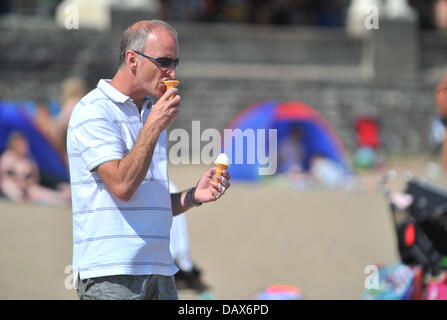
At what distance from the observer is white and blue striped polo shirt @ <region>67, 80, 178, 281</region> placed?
7.74 ft

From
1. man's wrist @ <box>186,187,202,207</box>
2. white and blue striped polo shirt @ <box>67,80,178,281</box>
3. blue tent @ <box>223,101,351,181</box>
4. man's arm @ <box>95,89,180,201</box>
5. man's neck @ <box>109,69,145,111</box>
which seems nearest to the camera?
man's arm @ <box>95,89,180,201</box>

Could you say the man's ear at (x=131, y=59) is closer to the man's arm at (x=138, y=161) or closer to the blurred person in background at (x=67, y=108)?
the man's arm at (x=138, y=161)

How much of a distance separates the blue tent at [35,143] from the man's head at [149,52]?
6.17 meters

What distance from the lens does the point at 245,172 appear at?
11.0 meters

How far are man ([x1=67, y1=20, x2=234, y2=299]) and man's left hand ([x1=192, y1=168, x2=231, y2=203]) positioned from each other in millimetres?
140

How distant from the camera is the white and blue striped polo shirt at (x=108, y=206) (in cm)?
236

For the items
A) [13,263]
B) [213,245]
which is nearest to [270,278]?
[213,245]

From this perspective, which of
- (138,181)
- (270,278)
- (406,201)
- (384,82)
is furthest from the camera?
(384,82)

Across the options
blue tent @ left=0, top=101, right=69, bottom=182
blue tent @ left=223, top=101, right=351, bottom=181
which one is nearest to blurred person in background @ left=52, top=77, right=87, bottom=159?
blue tent @ left=0, top=101, right=69, bottom=182

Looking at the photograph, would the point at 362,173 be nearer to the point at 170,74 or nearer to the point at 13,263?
the point at 13,263

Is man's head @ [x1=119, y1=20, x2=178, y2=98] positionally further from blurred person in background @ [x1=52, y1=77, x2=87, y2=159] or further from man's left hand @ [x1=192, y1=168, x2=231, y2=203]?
blurred person in background @ [x1=52, y1=77, x2=87, y2=159]

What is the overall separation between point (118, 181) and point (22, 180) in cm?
649

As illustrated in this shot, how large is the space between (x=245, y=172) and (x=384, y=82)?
6369mm

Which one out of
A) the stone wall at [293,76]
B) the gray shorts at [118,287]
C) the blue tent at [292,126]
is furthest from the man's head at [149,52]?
the stone wall at [293,76]
